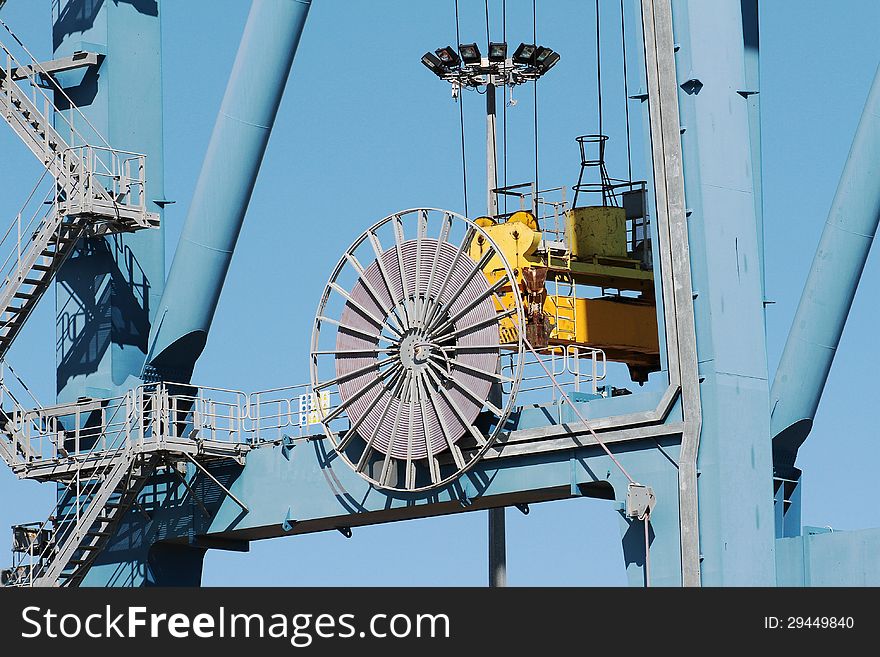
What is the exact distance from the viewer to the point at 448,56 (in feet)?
193

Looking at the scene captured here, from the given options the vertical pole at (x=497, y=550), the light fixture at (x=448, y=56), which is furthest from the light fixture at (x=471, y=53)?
the vertical pole at (x=497, y=550)

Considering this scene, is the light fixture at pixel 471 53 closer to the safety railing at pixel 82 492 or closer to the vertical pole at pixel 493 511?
the vertical pole at pixel 493 511

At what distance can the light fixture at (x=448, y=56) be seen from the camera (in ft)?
193

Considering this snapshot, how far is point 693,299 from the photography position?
39.5 meters

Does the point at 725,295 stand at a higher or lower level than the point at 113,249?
lower

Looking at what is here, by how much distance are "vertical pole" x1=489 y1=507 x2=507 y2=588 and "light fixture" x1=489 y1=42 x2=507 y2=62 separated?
12390 millimetres

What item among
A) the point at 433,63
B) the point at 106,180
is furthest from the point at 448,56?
the point at 106,180

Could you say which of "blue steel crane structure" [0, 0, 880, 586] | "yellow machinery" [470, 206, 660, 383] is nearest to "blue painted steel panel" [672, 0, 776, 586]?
"blue steel crane structure" [0, 0, 880, 586]

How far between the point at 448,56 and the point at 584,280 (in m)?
12.3

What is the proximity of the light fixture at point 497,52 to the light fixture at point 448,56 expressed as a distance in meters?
0.87

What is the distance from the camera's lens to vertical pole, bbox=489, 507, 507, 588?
52.9m

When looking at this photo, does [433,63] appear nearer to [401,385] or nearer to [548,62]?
[548,62]

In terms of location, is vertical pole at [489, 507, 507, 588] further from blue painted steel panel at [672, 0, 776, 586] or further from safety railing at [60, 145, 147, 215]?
blue painted steel panel at [672, 0, 776, 586]
